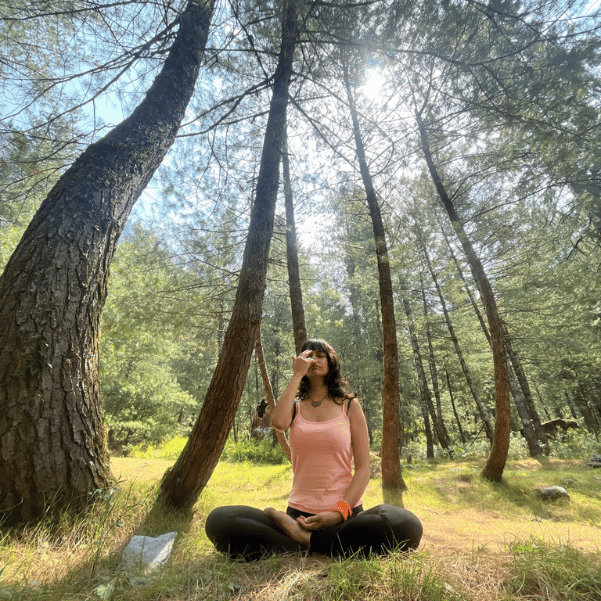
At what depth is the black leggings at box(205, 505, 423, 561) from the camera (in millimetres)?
1564

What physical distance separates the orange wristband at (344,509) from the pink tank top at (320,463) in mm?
43

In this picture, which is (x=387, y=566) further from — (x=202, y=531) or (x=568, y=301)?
(x=568, y=301)

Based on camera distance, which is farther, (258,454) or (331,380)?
(258,454)

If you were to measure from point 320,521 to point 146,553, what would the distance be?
3.31ft

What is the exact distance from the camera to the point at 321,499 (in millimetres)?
1826

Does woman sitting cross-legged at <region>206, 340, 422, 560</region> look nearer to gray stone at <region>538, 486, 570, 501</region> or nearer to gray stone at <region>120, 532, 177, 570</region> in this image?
gray stone at <region>120, 532, 177, 570</region>

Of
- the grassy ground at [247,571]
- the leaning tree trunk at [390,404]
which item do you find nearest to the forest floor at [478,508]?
the leaning tree trunk at [390,404]

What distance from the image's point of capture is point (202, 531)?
2.36 meters

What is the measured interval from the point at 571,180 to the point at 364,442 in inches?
235

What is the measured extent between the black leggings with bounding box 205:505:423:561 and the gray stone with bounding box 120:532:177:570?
275 mm

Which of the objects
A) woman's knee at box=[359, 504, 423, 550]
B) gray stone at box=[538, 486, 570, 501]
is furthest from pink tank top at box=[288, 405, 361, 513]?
gray stone at box=[538, 486, 570, 501]

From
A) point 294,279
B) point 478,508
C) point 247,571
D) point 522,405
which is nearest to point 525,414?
point 522,405

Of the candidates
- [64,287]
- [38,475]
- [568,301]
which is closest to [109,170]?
[64,287]

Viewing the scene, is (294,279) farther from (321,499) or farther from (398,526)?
(398,526)
